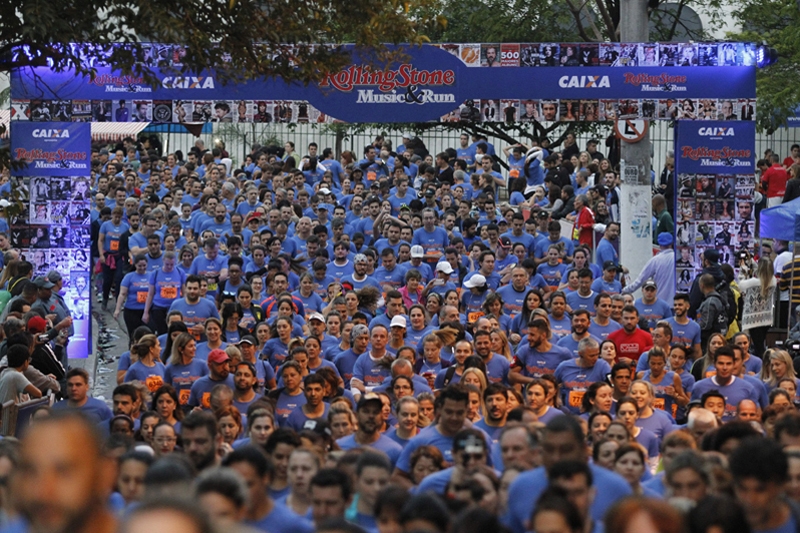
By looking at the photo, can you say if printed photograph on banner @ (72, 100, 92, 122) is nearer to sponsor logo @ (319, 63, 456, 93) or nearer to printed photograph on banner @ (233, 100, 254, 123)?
printed photograph on banner @ (233, 100, 254, 123)

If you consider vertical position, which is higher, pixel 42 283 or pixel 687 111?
pixel 687 111

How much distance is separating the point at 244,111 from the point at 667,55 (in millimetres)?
5154

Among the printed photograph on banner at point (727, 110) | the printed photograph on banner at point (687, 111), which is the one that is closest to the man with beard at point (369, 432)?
the printed photograph on banner at point (687, 111)

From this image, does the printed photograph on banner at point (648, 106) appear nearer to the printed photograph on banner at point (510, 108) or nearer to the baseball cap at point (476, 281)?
the printed photograph on banner at point (510, 108)

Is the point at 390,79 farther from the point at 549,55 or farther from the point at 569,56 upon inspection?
the point at 569,56

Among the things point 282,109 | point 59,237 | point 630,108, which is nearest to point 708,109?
point 630,108

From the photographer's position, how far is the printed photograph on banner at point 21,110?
16.2 m

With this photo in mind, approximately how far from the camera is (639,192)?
1831cm

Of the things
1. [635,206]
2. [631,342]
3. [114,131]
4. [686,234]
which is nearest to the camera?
[631,342]

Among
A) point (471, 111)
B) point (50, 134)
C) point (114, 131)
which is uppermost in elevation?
point (114, 131)

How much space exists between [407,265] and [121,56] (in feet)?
22.1

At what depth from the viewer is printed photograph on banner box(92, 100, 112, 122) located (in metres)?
16.5

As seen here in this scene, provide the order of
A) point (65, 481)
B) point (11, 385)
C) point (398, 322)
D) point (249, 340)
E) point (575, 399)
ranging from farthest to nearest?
point (398, 322) < point (249, 340) < point (575, 399) < point (11, 385) < point (65, 481)

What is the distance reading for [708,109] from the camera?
16.9 meters
